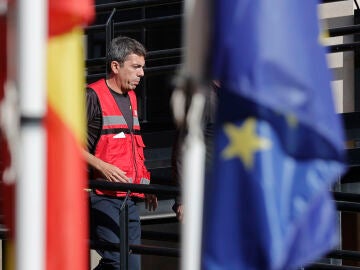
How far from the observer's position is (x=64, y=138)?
5.43 metres

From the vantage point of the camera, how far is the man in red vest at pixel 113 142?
970 centimetres

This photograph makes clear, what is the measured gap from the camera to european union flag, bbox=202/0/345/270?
555 cm

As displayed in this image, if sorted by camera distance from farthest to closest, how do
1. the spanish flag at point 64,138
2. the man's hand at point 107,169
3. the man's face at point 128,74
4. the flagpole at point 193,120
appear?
the man's face at point 128,74 < the man's hand at point 107,169 < the flagpole at point 193,120 < the spanish flag at point 64,138

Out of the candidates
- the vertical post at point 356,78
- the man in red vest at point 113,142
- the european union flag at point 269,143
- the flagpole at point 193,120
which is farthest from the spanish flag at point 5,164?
the vertical post at point 356,78

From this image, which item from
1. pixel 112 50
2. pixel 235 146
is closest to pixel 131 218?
pixel 112 50

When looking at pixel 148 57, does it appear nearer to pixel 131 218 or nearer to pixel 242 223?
pixel 131 218

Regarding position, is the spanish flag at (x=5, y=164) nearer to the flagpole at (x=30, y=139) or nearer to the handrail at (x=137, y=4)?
the flagpole at (x=30, y=139)

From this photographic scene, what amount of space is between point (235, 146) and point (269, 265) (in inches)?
18.9

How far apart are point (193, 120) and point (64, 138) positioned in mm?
498

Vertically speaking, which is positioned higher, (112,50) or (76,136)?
(112,50)

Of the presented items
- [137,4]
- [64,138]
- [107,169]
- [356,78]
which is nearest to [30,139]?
[64,138]

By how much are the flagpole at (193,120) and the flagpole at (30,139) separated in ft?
1.95

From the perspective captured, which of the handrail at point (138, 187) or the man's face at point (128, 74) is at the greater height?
the man's face at point (128, 74)

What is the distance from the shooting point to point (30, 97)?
5180 mm
